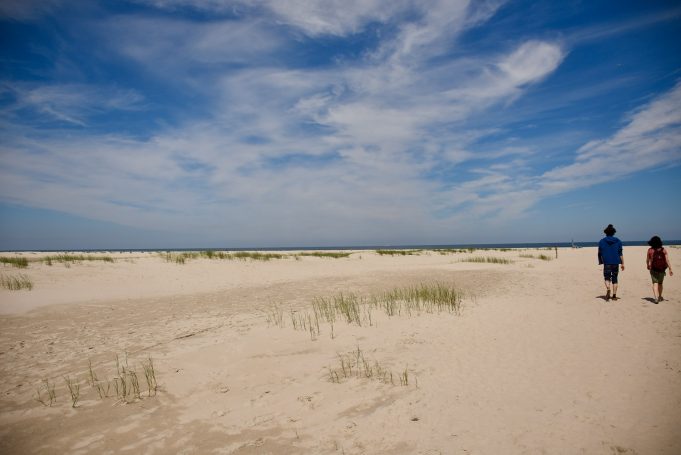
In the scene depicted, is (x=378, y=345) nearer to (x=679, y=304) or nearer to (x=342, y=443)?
(x=342, y=443)

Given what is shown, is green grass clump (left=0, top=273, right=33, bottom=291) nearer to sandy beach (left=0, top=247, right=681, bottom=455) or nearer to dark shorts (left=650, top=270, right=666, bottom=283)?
sandy beach (left=0, top=247, right=681, bottom=455)

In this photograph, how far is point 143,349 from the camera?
7066mm

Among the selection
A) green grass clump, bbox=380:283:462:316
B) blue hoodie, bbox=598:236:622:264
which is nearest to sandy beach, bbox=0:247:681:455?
green grass clump, bbox=380:283:462:316

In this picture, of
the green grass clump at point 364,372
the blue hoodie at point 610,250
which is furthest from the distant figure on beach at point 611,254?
the green grass clump at point 364,372

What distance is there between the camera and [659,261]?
10016 millimetres

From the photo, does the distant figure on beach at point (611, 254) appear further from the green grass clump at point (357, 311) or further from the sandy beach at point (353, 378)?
the green grass clump at point (357, 311)

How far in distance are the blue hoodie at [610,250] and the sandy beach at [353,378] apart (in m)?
1.26

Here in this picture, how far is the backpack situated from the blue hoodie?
0.85 m

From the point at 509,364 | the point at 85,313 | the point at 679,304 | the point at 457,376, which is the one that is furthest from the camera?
the point at 85,313

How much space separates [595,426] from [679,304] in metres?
9.01

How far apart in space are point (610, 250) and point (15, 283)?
855 inches

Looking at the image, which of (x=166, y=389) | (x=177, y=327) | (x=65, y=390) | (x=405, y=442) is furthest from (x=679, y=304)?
(x=65, y=390)

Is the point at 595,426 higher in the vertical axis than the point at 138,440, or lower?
higher

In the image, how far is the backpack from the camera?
392 inches
